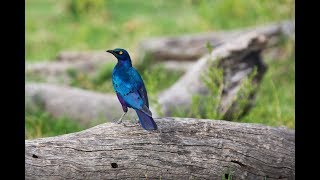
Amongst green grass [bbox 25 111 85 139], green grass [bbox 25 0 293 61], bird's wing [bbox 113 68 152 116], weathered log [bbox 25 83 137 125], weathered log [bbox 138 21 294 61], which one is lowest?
bird's wing [bbox 113 68 152 116]

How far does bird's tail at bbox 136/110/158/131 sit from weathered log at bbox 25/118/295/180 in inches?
9.9

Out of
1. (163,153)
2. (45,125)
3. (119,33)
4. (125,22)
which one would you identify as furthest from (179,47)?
(163,153)

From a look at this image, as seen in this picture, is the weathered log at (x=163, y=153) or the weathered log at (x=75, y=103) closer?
the weathered log at (x=163, y=153)

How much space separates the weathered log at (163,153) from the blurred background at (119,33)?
132 inches

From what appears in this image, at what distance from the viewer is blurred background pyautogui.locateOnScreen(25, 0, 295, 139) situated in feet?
35.3

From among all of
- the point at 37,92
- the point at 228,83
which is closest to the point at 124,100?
the point at 228,83

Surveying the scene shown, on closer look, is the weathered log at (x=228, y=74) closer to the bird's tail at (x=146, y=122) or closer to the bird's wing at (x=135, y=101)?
the bird's tail at (x=146, y=122)

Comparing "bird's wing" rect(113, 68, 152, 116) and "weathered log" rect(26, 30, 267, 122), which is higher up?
"weathered log" rect(26, 30, 267, 122)

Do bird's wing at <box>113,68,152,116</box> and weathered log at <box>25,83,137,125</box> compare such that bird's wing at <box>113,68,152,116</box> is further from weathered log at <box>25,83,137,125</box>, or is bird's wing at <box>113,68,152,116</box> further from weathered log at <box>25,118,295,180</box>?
weathered log at <box>25,83,137,125</box>

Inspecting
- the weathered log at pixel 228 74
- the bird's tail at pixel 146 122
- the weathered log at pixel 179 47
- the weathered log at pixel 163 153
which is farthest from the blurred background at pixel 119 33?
the bird's tail at pixel 146 122

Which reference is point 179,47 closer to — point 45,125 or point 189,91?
point 189,91

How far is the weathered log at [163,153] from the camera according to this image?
4.82m

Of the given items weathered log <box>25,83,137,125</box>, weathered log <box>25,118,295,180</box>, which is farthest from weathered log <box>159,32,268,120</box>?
weathered log <box>25,118,295,180</box>
